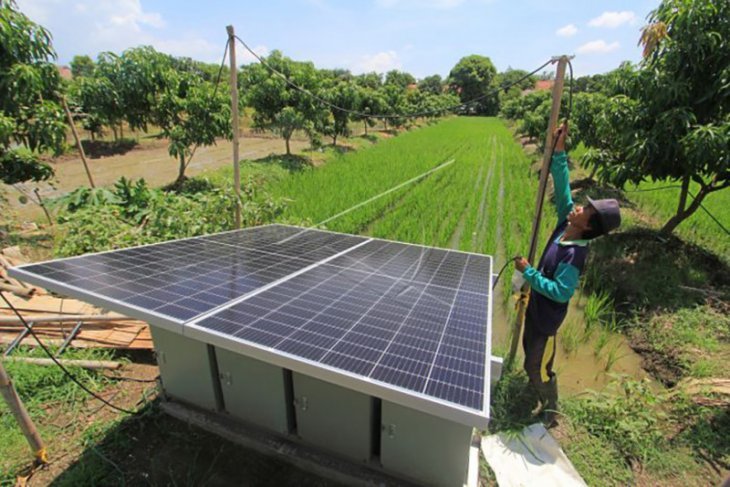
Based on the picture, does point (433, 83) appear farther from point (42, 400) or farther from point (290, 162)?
point (42, 400)

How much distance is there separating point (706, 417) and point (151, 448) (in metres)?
4.86

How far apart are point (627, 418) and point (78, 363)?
5.31m

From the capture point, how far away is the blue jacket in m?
2.60

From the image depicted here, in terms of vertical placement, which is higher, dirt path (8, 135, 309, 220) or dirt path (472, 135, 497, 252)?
dirt path (8, 135, 309, 220)

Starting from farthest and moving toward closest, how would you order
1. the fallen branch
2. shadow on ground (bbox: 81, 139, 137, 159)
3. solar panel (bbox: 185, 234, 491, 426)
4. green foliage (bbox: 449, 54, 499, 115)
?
1. green foliage (bbox: 449, 54, 499, 115)
2. shadow on ground (bbox: 81, 139, 137, 159)
3. the fallen branch
4. solar panel (bbox: 185, 234, 491, 426)

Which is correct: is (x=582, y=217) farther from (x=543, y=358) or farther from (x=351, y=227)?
(x=351, y=227)

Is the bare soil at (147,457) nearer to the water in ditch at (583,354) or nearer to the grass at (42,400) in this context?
the grass at (42,400)

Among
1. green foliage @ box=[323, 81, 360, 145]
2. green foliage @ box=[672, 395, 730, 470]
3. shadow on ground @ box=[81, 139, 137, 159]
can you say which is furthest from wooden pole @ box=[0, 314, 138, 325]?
shadow on ground @ box=[81, 139, 137, 159]

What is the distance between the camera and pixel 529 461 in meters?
2.82

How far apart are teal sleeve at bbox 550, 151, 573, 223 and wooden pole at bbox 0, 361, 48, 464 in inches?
172

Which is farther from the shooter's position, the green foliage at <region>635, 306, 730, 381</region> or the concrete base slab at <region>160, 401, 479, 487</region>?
the green foliage at <region>635, 306, 730, 381</region>

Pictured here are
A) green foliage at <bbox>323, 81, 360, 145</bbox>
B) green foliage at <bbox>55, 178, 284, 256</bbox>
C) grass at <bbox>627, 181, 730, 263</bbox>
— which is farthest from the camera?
green foliage at <bbox>323, 81, 360, 145</bbox>

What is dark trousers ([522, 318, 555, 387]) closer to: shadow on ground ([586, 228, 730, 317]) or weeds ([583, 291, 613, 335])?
weeds ([583, 291, 613, 335])

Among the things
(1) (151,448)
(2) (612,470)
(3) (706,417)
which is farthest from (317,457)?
(3) (706,417)
